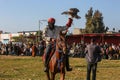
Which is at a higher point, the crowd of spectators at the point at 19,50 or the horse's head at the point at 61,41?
the horse's head at the point at 61,41

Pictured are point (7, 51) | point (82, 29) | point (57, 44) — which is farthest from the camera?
point (82, 29)

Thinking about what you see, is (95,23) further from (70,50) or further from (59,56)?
(59,56)

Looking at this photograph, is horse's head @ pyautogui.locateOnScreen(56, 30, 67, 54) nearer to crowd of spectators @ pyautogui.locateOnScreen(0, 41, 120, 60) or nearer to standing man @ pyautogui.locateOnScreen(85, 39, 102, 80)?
standing man @ pyautogui.locateOnScreen(85, 39, 102, 80)

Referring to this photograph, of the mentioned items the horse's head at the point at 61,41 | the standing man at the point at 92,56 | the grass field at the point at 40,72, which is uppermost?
the horse's head at the point at 61,41

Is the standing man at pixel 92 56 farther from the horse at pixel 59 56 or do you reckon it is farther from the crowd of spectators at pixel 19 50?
the crowd of spectators at pixel 19 50

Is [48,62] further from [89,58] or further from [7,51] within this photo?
[7,51]

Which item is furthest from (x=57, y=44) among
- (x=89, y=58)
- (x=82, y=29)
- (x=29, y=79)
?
(x=82, y=29)

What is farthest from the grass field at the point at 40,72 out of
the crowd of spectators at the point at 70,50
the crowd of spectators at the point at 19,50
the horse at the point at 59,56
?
the crowd of spectators at the point at 19,50

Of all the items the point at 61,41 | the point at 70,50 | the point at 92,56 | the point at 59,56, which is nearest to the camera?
the point at 61,41

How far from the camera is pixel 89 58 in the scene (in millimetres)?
17234

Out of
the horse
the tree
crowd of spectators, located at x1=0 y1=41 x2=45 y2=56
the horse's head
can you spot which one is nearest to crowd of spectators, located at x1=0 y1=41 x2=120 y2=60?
crowd of spectators, located at x1=0 y1=41 x2=45 y2=56

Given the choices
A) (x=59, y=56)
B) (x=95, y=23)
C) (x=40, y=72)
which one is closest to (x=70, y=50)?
(x=40, y=72)

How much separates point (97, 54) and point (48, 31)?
14.5ft

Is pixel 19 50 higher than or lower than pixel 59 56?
lower
